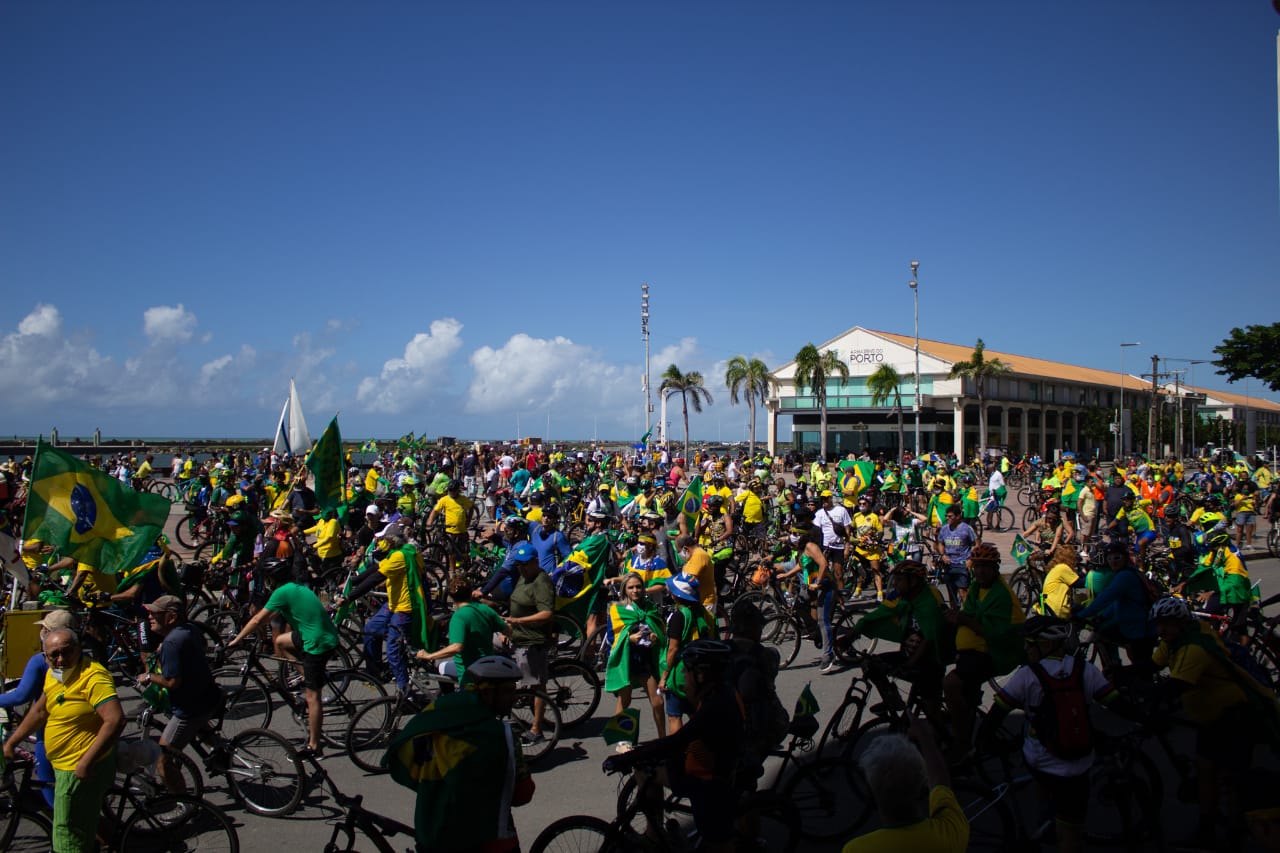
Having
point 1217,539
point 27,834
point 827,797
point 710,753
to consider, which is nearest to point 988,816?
point 827,797

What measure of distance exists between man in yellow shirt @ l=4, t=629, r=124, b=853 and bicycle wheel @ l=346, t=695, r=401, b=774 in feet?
7.12

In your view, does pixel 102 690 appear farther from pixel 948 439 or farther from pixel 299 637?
pixel 948 439

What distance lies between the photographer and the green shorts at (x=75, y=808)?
4199 millimetres

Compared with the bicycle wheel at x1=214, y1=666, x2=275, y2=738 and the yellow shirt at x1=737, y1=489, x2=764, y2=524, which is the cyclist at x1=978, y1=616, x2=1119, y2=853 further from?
the yellow shirt at x1=737, y1=489, x2=764, y2=524

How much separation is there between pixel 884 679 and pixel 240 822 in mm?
4166

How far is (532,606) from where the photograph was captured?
7.08 metres

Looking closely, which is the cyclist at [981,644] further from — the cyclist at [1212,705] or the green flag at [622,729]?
the green flag at [622,729]

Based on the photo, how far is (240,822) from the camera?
548 cm

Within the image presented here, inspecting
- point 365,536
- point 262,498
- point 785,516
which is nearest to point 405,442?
point 262,498

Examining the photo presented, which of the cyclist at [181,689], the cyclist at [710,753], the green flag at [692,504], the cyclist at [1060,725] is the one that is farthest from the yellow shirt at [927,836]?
the green flag at [692,504]

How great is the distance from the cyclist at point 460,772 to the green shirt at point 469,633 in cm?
251

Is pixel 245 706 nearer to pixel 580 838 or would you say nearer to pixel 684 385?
pixel 580 838

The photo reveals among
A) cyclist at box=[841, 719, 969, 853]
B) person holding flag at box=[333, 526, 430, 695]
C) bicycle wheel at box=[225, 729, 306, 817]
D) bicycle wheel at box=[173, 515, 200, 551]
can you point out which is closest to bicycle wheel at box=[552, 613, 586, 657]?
person holding flag at box=[333, 526, 430, 695]

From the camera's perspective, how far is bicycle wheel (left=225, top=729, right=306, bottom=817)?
5.59 m
